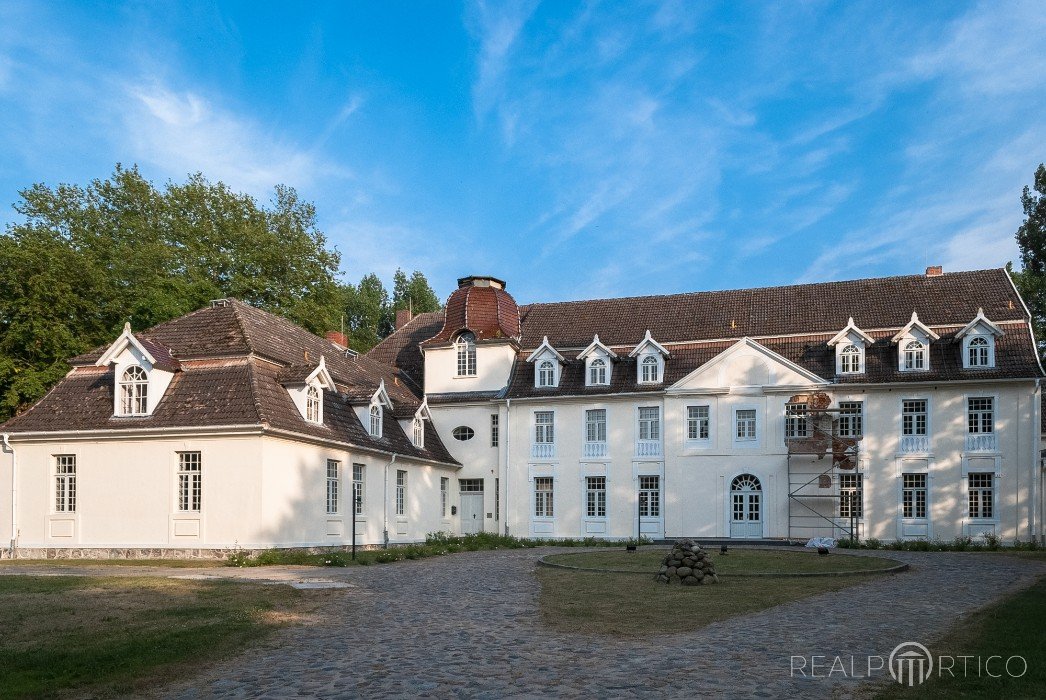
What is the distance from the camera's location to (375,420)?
32312 mm

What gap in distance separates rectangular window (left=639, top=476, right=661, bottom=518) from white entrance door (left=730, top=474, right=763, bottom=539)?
274 centimetres

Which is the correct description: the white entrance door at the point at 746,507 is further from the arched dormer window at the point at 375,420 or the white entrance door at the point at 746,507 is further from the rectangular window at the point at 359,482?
the rectangular window at the point at 359,482

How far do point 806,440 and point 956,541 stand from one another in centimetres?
578

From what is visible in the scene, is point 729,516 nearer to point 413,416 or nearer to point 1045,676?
point 413,416

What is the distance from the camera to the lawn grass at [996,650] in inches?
334

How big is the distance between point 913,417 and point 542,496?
14052mm

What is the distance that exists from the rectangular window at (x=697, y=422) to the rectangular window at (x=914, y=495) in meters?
7.06

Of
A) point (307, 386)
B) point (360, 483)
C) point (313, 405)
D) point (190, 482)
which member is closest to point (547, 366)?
point (360, 483)

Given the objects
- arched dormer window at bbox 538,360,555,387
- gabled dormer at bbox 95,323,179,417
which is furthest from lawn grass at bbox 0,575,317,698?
arched dormer window at bbox 538,360,555,387

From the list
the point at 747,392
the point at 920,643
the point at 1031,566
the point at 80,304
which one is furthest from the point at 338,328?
the point at 920,643

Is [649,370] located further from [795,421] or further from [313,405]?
[313,405]

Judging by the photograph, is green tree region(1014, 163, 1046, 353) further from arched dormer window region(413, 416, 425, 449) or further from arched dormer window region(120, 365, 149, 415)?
arched dormer window region(120, 365, 149, 415)

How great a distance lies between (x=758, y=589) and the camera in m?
16.9

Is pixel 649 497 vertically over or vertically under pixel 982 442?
under
